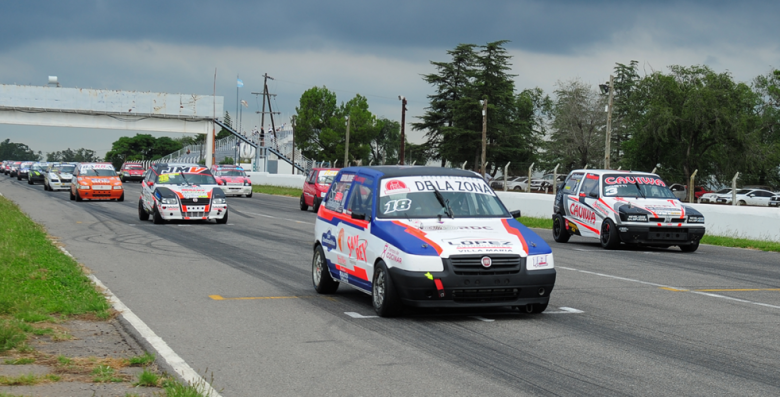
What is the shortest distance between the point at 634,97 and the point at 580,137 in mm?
12310

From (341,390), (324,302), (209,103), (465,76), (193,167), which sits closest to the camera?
(341,390)

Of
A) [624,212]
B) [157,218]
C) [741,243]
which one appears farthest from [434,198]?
[157,218]

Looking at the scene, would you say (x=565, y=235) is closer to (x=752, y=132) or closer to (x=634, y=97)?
(x=752, y=132)

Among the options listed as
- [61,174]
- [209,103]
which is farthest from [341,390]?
[209,103]

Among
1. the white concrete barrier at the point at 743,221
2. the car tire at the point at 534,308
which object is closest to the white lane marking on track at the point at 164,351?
the car tire at the point at 534,308

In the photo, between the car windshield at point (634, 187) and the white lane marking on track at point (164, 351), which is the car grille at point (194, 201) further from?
the white lane marking on track at point (164, 351)

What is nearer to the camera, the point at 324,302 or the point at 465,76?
the point at 324,302

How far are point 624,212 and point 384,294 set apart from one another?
1030 cm

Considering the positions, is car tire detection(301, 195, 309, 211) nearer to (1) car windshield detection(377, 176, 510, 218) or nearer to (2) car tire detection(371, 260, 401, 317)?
(1) car windshield detection(377, 176, 510, 218)

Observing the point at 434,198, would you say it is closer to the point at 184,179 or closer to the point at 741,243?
the point at 741,243

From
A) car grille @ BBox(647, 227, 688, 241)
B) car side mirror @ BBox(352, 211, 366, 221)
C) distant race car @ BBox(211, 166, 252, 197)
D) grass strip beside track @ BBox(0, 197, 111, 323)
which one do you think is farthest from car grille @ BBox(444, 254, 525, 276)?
distant race car @ BBox(211, 166, 252, 197)

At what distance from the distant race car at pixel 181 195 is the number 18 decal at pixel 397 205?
13.9 meters

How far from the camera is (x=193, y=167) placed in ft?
77.4

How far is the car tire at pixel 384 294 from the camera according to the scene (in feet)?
27.7
